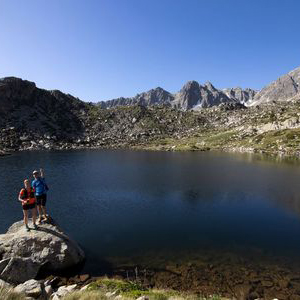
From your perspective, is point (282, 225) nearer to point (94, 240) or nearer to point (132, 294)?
point (94, 240)

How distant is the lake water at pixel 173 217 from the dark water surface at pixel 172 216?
0.31ft

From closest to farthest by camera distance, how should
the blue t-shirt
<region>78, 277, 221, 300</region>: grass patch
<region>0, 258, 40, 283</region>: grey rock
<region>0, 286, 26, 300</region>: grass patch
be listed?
<region>0, 286, 26, 300</region>: grass patch, <region>78, 277, 221, 300</region>: grass patch, <region>0, 258, 40, 283</region>: grey rock, the blue t-shirt

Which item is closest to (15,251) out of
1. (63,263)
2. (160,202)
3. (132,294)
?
(63,263)

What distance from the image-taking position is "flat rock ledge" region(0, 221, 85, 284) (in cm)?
2350

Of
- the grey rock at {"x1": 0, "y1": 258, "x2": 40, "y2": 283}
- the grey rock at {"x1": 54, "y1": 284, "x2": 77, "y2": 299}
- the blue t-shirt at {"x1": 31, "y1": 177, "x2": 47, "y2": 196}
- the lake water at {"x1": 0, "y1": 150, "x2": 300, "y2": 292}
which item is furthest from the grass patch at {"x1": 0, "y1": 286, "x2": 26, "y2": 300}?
the blue t-shirt at {"x1": 31, "y1": 177, "x2": 47, "y2": 196}

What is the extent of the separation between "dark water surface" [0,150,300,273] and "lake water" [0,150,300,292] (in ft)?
0.31

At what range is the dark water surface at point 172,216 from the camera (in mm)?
30094

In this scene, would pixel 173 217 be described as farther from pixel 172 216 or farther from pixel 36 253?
pixel 36 253

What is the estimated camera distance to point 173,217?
139 ft

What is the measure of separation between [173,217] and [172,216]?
542mm

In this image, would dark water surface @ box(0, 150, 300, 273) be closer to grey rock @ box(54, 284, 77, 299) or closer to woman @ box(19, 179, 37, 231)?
grey rock @ box(54, 284, 77, 299)

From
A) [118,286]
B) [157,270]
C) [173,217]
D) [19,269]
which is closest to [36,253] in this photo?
[19,269]

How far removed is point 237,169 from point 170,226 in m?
61.6

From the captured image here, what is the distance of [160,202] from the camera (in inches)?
2013
